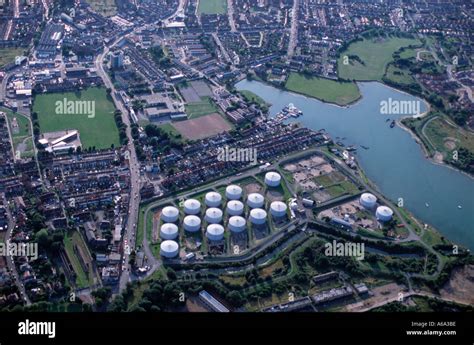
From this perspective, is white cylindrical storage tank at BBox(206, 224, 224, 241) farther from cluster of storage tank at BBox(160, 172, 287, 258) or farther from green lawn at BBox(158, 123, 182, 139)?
green lawn at BBox(158, 123, 182, 139)

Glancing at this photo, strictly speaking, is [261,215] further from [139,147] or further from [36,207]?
[36,207]

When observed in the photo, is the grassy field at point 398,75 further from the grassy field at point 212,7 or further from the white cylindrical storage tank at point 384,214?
the white cylindrical storage tank at point 384,214

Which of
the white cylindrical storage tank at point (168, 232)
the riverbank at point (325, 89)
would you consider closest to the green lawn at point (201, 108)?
the riverbank at point (325, 89)

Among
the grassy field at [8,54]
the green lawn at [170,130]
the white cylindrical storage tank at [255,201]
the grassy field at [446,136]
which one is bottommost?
the white cylindrical storage tank at [255,201]

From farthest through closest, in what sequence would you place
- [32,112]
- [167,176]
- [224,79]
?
[224,79] → [32,112] → [167,176]

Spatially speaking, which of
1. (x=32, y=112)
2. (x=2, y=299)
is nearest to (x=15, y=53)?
(x=32, y=112)

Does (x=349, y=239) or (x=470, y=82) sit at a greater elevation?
(x=470, y=82)
